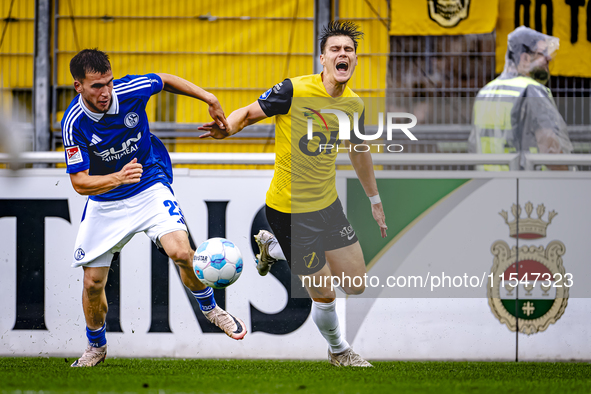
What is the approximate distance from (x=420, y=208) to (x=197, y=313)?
5.93ft

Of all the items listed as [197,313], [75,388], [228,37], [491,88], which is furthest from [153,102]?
[75,388]

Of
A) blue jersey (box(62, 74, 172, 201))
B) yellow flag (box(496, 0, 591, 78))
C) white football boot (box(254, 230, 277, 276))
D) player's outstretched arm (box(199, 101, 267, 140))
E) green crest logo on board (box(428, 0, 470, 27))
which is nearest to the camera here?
blue jersey (box(62, 74, 172, 201))

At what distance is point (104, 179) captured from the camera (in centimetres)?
455

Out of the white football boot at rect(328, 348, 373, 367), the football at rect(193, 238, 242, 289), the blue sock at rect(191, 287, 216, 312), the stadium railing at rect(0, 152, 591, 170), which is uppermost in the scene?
the stadium railing at rect(0, 152, 591, 170)

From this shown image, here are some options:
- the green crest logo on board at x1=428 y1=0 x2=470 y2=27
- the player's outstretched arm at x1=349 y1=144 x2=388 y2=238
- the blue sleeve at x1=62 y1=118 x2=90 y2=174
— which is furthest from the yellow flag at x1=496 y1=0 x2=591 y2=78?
the blue sleeve at x1=62 y1=118 x2=90 y2=174

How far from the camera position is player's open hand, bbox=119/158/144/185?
4.54 metres

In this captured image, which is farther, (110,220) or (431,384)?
(110,220)

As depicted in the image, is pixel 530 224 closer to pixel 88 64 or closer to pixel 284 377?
pixel 284 377

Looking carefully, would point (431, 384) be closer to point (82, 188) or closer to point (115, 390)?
point (115, 390)

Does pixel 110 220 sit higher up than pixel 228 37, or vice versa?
pixel 228 37

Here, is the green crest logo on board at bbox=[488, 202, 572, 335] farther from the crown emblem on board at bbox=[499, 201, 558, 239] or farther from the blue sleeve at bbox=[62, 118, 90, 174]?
the blue sleeve at bbox=[62, 118, 90, 174]

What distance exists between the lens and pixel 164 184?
15.6 feet

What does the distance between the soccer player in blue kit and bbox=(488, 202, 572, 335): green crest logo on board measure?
1.92 meters

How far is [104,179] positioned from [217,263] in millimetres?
975
